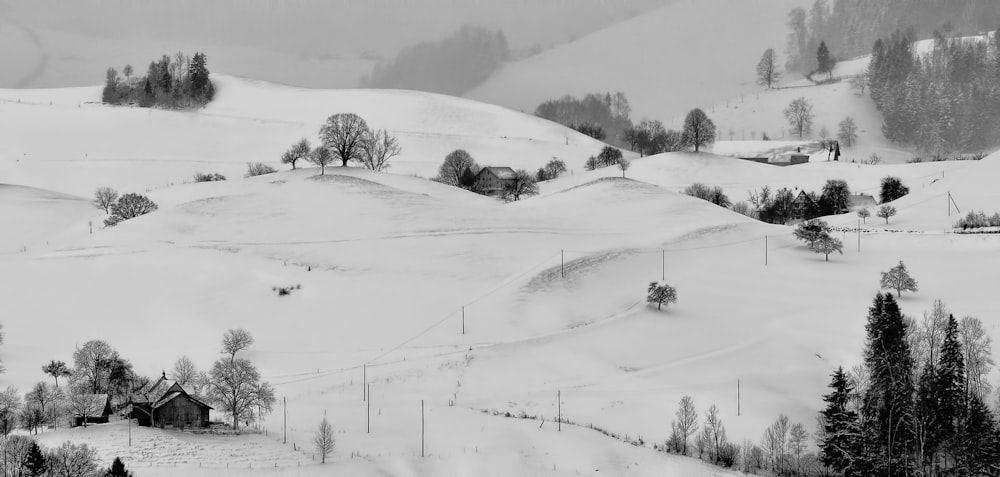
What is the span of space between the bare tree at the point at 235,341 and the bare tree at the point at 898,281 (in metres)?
51.2

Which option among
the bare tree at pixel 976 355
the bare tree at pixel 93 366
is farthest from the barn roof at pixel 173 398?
the bare tree at pixel 976 355

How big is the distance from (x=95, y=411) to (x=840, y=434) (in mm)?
44112

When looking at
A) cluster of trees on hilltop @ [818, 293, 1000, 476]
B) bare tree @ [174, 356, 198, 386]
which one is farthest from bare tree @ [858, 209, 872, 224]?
bare tree @ [174, 356, 198, 386]

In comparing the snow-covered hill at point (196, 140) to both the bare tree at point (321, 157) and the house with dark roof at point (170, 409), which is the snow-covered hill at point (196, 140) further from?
the house with dark roof at point (170, 409)

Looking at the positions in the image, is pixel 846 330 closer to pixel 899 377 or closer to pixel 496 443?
pixel 899 377

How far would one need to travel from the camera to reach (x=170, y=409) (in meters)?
58.3

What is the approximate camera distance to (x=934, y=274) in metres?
84.9

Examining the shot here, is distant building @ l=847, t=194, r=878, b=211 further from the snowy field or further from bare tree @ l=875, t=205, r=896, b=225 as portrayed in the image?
bare tree @ l=875, t=205, r=896, b=225

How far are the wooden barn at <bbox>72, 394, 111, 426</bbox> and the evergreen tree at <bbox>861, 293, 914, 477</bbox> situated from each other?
4489cm

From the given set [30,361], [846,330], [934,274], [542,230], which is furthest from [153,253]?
[934,274]

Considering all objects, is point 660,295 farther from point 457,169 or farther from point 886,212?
point 457,169

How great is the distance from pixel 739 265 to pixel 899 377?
31044 mm

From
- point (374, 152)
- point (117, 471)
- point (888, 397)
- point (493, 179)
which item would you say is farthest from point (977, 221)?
point (117, 471)

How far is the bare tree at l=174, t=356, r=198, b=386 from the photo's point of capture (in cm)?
6287
